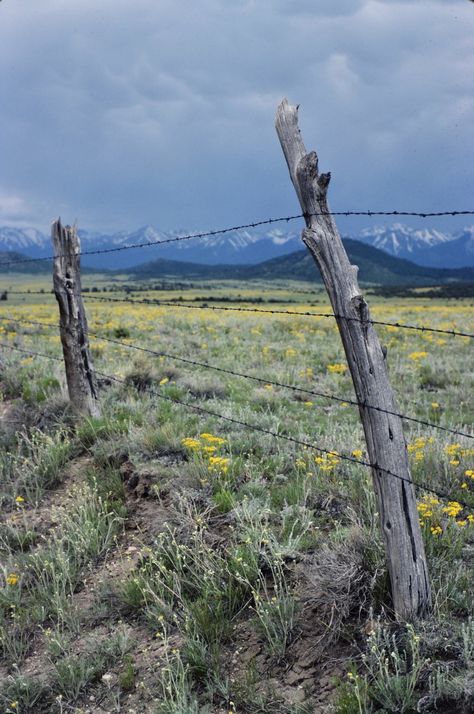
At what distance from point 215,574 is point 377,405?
177cm

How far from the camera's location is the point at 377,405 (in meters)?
3.31

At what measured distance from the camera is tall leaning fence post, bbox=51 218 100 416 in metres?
7.07

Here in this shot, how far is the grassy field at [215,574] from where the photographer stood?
324 cm

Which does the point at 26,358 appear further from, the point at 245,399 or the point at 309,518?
the point at 309,518

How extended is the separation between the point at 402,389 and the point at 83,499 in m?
6.36

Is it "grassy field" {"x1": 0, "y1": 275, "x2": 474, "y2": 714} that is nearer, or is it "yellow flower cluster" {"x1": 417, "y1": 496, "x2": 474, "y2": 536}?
"grassy field" {"x1": 0, "y1": 275, "x2": 474, "y2": 714}

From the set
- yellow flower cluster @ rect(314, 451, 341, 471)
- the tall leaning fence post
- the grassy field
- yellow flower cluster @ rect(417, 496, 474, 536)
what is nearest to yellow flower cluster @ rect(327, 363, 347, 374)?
the grassy field

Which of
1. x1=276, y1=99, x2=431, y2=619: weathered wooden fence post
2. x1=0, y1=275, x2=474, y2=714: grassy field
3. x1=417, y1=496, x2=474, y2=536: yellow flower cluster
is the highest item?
x1=276, y1=99, x2=431, y2=619: weathered wooden fence post

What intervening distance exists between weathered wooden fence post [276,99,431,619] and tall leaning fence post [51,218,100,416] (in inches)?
173

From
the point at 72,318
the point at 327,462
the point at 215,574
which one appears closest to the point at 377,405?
the point at 215,574

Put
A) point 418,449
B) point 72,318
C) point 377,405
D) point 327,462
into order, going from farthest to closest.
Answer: point 72,318 → point 418,449 → point 327,462 → point 377,405

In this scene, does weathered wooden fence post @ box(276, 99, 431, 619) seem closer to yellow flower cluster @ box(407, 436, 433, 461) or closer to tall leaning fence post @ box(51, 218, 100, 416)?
yellow flower cluster @ box(407, 436, 433, 461)

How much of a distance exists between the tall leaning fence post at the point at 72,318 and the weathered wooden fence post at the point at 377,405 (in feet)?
14.4

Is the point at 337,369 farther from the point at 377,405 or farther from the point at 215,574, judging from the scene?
the point at 377,405
